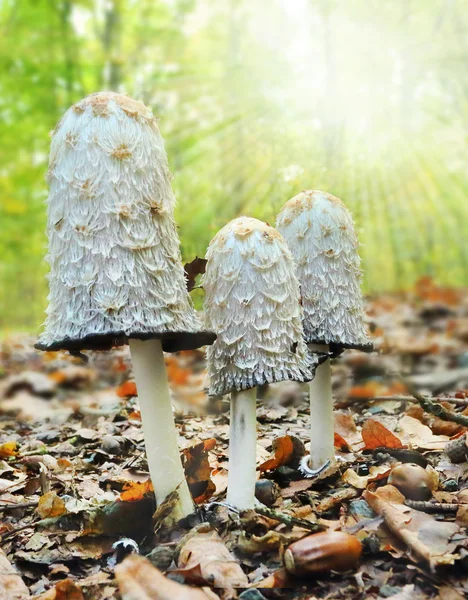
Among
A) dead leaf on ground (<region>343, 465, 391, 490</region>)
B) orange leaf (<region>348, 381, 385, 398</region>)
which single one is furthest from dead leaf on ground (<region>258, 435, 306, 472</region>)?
orange leaf (<region>348, 381, 385, 398</region>)

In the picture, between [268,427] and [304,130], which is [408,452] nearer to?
[268,427]

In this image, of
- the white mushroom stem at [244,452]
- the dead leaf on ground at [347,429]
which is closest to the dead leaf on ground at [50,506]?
the white mushroom stem at [244,452]

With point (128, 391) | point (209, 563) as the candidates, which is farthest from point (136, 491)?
point (128, 391)

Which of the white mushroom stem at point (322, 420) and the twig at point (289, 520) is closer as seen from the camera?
the twig at point (289, 520)

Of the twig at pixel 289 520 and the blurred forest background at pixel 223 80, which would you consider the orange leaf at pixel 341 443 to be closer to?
the twig at pixel 289 520

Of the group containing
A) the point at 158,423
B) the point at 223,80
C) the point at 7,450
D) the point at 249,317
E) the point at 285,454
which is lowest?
the point at 285,454

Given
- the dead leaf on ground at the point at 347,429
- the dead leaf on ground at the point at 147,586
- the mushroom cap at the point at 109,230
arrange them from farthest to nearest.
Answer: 1. the dead leaf on ground at the point at 347,429
2. the mushroom cap at the point at 109,230
3. the dead leaf on ground at the point at 147,586

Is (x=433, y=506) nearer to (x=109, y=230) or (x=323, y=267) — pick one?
(x=323, y=267)

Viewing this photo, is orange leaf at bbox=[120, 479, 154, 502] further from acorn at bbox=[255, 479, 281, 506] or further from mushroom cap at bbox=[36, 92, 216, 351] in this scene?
mushroom cap at bbox=[36, 92, 216, 351]
